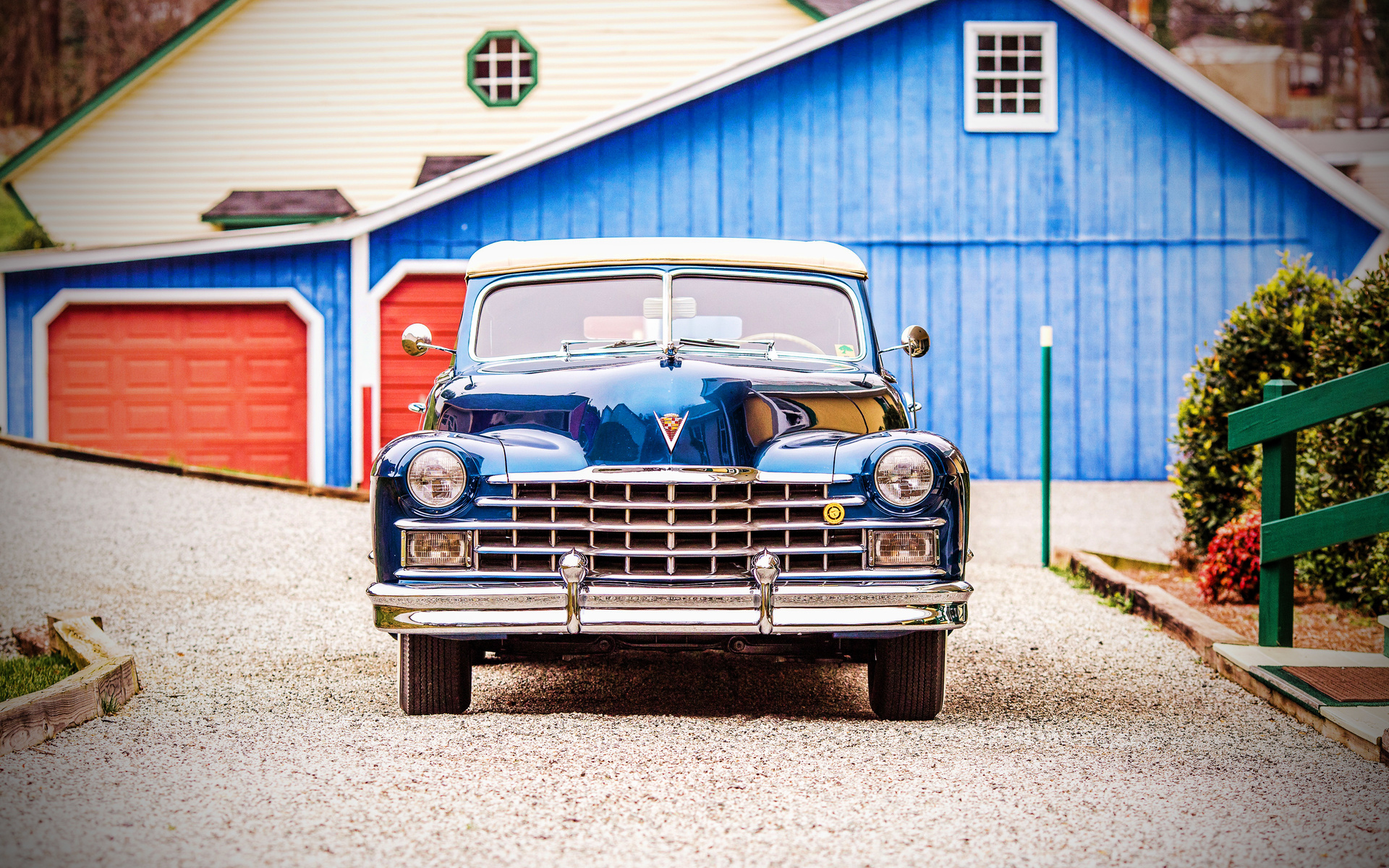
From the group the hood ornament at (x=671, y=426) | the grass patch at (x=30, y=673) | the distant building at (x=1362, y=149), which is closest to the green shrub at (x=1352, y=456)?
the hood ornament at (x=671, y=426)

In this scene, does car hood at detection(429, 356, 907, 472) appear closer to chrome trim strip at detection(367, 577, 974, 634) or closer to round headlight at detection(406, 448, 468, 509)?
round headlight at detection(406, 448, 468, 509)

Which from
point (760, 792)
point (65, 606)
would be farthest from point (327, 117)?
point (760, 792)

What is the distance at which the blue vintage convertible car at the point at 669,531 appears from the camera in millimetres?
4250

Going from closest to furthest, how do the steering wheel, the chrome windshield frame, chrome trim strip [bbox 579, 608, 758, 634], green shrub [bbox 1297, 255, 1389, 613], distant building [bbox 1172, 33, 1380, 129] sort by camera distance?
chrome trim strip [bbox 579, 608, 758, 634], the chrome windshield frame, the steering wheel, green shrub [bbox 1297, 255, 1389, 613], distant building [bbox 1172, 33, 1380, 129]

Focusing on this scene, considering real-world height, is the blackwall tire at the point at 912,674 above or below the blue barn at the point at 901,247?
below

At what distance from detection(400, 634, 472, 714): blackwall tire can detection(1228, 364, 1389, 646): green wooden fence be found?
3.48m

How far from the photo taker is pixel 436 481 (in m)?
4.33

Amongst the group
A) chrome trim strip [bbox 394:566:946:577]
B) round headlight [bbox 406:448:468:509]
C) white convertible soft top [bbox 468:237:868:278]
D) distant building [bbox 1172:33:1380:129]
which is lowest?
chrome trim strip [bbox 394:566:946:577]

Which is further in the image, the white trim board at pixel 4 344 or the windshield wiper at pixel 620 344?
the white trim board at pixel 4 344

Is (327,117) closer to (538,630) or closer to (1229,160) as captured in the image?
(1229,160)

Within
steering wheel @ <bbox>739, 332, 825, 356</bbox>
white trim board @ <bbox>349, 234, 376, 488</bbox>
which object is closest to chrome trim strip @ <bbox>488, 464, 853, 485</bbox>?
steering wheel @ <bbox>739, 332, 825, 356</bbox>

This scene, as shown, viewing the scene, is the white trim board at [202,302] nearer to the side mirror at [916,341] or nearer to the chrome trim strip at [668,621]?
the side mirror at [916,341]

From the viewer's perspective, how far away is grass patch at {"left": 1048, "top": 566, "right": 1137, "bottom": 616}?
7.18 metres

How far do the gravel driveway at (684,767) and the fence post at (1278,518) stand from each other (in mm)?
413
